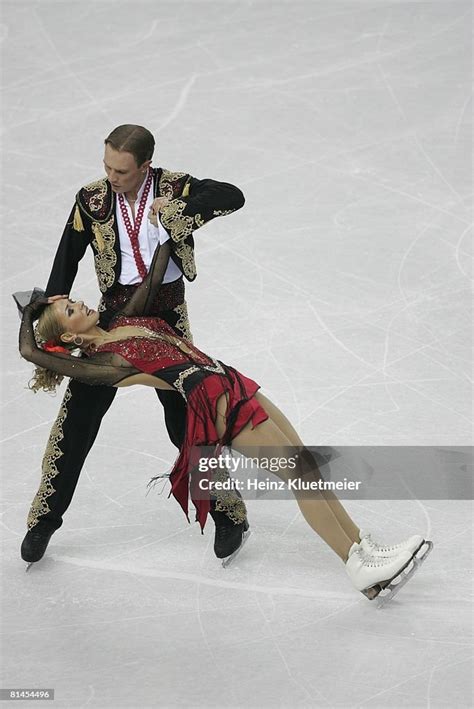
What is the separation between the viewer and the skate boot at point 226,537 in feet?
16.8

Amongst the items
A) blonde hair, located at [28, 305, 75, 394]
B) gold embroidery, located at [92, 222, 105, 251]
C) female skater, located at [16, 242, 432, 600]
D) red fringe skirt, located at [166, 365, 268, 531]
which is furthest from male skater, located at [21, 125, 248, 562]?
red fringe skirt, located at [166, 365, 268, 531]

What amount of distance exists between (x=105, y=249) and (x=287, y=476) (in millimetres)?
1081

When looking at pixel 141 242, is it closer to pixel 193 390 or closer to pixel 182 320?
pixel 182 320

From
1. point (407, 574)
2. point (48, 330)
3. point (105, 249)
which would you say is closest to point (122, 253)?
point (105, 249)

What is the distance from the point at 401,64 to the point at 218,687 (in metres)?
6.15

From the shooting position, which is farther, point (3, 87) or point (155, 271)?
point (3, 87)

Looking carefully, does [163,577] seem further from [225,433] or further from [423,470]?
[423,470]

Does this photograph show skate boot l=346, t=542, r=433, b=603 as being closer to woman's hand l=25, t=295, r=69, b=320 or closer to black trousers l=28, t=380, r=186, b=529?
black trousers l=28, t=380, r=186, b=529

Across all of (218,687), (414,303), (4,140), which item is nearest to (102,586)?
(218,687)

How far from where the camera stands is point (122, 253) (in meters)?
4.80

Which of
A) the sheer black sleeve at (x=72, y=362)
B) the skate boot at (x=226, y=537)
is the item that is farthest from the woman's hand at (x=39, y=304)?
the skate boot at (x=226, y=537)

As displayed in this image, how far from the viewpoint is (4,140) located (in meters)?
8.52

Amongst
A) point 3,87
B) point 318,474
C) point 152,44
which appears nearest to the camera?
point 318,474

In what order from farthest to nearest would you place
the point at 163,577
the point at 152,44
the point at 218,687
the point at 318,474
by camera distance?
1. the point at 152,44
2. the point at 163,577
3. the point at 318,474
4. the point at 218,687
